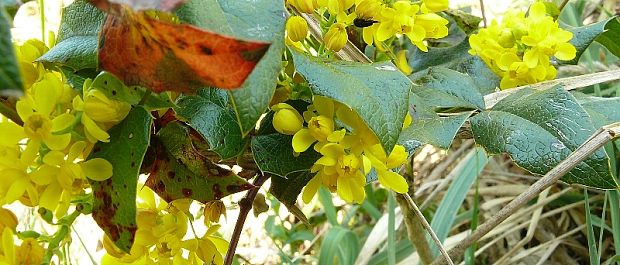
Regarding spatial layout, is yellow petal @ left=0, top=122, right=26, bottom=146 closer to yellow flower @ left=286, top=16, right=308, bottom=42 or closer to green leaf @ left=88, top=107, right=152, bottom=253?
green leaf @ left=88, top=107, right=152, bottom=253

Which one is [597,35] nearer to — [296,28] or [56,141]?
[296,28]

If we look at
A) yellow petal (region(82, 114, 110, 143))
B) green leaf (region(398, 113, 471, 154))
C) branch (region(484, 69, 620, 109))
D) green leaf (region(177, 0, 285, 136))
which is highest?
green leaf (region(177, 0, 285, 136))

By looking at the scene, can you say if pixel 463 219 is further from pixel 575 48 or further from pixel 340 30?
pixel 340 30

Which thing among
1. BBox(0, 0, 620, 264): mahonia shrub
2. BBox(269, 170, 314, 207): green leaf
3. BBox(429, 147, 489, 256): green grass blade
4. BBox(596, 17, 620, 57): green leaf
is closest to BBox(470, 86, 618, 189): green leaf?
BBox(0, 0, 620, 264): mahonia shrub

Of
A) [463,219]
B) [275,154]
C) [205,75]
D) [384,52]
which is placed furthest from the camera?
[463,219]

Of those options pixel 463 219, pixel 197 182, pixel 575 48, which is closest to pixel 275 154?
pixel 197 182

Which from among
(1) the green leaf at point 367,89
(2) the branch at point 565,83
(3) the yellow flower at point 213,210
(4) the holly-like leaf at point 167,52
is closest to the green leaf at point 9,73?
(4) the holly-like leaf at point 167,52

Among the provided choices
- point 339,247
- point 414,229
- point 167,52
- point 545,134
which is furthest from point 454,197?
point 167,52
